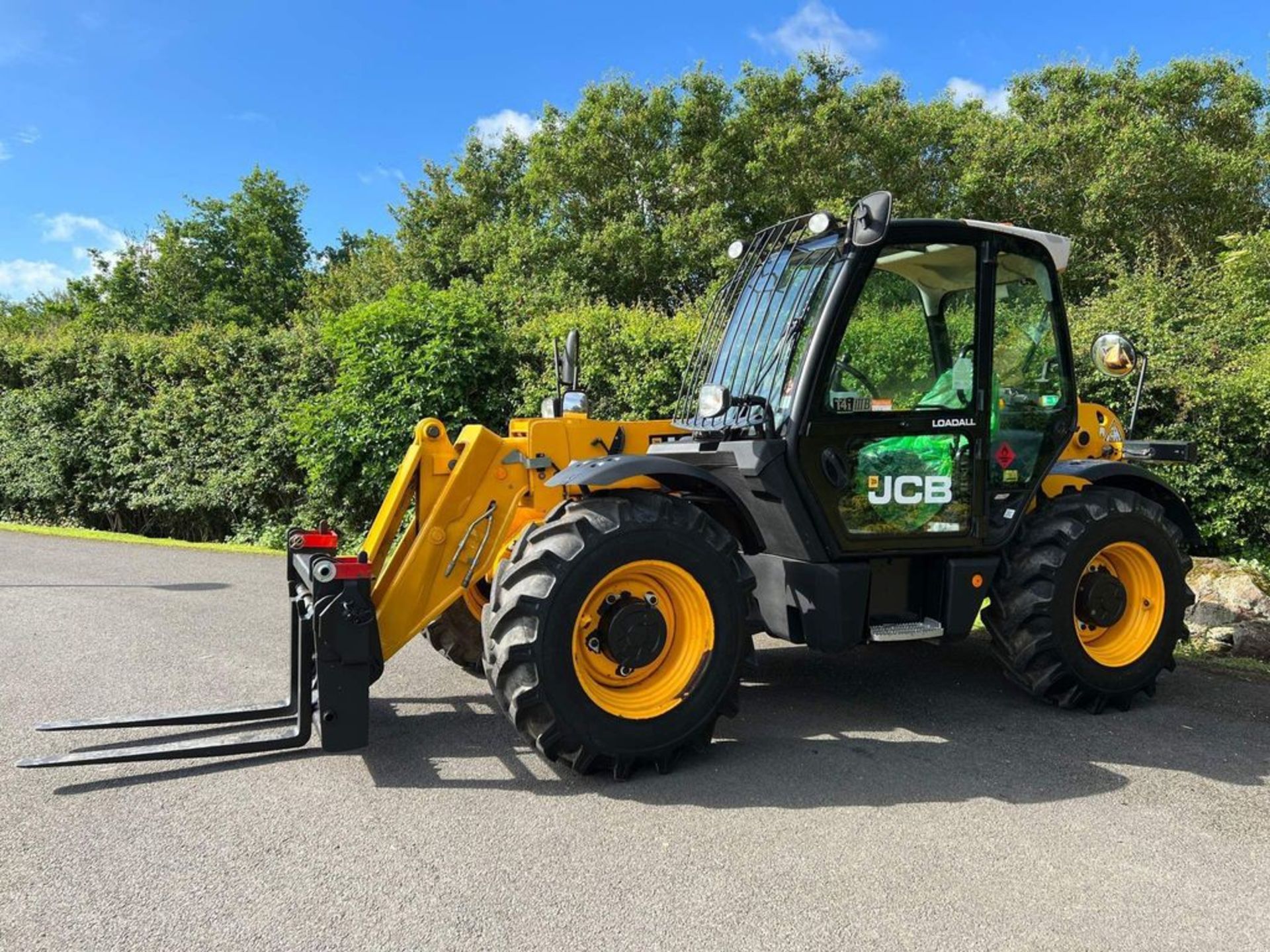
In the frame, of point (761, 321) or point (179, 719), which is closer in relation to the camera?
point (179, 719)

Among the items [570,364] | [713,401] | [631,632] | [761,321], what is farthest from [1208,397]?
[631,632]

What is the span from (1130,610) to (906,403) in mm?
1950

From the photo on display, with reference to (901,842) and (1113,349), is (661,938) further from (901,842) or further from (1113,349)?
(1113,349)

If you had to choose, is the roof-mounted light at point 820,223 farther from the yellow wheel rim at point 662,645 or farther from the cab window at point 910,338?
the yellow wheel rim at point 662,645

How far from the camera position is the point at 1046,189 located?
17422mm

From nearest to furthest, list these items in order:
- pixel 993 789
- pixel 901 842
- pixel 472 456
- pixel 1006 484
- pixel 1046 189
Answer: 1. pixel 901 842
2. pixel 993 789
3. pixel 472 456
4. pixel 1006 484
5. pixel 1046 189

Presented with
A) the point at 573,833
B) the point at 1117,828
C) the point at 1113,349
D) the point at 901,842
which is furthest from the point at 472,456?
the point at 1113,349

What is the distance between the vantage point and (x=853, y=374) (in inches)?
172

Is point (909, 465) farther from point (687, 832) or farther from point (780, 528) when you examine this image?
point (687, 832)

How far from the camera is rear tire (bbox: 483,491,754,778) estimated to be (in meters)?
3.69

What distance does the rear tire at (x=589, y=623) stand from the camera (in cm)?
369

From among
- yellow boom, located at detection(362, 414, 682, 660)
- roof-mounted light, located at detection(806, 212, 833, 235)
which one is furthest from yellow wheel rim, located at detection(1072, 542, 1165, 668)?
yellow boom, located at detection(362, 414, 682, 660)

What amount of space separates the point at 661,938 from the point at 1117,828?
6.45ft

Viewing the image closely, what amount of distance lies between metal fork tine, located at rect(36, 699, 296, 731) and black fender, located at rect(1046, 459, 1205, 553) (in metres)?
4.48
